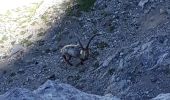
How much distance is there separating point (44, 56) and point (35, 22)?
5.41 metres

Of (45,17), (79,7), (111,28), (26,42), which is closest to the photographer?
(111,28)

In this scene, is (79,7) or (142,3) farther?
(79,7)

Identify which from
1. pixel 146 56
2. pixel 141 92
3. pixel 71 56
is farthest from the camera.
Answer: pixel 71 56

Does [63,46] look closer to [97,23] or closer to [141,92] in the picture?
[97,23]

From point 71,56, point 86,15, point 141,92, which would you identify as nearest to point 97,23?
point 86,15

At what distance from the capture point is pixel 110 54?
30.1 m

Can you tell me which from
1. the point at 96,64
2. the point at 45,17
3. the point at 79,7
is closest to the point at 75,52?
the point at 96,64

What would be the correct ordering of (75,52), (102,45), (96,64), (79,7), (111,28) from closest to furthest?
(96,64) < (75,52) < (102,45) < (111,28) < (79,7)

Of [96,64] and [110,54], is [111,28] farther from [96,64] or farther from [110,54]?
[96,64]

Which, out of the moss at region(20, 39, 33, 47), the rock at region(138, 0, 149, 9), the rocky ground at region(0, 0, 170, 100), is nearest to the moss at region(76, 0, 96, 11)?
the rocky ground at region(0, 0, 170, 100)

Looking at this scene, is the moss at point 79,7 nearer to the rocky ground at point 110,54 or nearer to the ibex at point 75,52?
the rocky ground at point 110,54

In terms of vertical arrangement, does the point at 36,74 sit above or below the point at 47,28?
below

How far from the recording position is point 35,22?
38.2 metres

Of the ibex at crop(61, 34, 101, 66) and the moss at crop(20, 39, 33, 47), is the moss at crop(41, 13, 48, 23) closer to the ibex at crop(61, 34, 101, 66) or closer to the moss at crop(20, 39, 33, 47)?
the moss at crop(20, 39, 33, 47)
